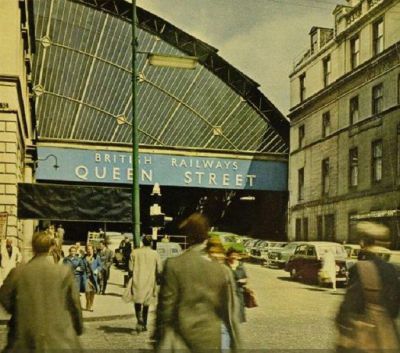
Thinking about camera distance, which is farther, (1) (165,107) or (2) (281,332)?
(1) (165,107)

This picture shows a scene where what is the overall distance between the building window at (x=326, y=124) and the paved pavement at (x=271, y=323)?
25.1ft

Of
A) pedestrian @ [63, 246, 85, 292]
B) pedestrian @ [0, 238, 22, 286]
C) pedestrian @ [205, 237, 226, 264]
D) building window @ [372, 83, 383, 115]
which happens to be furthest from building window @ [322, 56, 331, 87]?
pedestrian @ [205, 237, 226, 264]

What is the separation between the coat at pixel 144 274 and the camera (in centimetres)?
1152

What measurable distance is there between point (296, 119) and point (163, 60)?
15.8 metres

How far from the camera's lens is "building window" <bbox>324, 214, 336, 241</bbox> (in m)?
23.3

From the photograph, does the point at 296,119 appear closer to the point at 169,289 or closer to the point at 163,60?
the point at 163,60

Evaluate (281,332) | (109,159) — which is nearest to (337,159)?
(109,159)

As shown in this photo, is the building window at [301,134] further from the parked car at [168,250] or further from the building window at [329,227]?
the parked car at [168,250]

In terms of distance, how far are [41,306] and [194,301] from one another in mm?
1183

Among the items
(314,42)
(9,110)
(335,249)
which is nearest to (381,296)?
(9,110)

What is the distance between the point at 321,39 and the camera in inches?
978

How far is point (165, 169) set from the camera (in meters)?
29.2

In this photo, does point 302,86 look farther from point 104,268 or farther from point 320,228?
point 104,268

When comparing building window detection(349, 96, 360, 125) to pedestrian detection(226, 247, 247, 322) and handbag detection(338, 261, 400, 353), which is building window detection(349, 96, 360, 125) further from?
handbag detection(338, 261, 400, 353)
